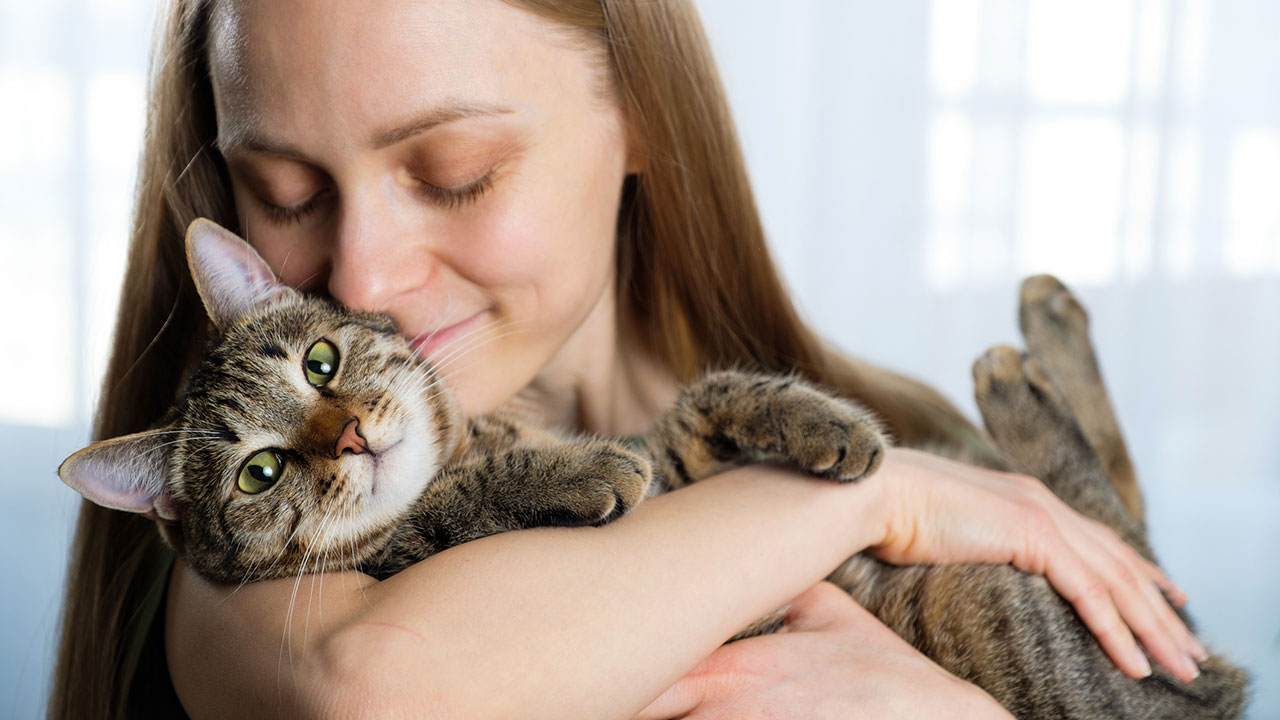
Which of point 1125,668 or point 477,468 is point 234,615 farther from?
point 1125,668

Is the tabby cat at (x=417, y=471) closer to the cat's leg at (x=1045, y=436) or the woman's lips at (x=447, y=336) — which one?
the woman's lips at (x=447, y=336)

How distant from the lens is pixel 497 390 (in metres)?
1.25

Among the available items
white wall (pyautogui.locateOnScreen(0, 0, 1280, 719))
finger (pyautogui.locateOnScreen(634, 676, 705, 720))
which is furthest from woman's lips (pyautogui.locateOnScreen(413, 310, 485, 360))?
white wall (pyautogui.locateOnScreen(0, 0, 1280, 719))

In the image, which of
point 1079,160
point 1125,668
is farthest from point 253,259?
point 1079,160

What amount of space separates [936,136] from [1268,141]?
1.14 meters

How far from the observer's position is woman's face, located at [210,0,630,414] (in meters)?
0.98

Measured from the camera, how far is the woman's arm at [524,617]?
0.78 metres

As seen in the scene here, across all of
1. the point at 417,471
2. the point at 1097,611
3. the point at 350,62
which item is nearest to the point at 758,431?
the point at 417,471

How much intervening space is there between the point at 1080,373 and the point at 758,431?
2.58ft

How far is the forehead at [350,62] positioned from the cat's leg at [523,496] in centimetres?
39

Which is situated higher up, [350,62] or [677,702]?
[350,62]

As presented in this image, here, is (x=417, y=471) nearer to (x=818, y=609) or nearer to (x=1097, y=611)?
(x=818, y=609)

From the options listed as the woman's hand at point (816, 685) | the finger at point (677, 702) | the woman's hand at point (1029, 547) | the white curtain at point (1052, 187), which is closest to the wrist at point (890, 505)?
the woman's hand at point (1029, 547)

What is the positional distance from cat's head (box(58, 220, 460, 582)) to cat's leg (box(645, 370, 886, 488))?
28 cm
